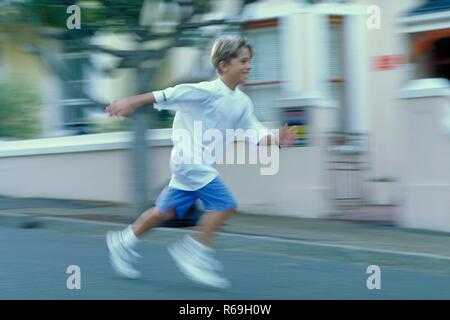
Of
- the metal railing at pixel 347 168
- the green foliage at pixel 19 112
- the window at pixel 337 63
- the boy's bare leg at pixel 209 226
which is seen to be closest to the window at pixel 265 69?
the window at pixel 337 63

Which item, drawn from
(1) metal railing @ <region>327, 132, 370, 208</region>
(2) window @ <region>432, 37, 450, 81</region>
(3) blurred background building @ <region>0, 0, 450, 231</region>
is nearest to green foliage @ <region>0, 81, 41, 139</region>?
(3) blurred background building @ <region>0, 0, 450, 231</region>

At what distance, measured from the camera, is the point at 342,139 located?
12.6m

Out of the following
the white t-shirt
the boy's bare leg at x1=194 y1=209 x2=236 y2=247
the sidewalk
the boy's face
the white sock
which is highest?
the boy's face

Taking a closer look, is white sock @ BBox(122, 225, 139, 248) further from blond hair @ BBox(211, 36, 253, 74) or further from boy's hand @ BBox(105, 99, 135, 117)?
blond hair @ BBox(211, 36, 253, 74)

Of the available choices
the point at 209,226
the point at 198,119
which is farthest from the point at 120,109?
the point at 209,226

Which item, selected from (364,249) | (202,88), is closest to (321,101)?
(364,249)

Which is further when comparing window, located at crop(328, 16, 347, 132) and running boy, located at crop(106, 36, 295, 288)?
window, located at crop(328, 16, 347, 132)

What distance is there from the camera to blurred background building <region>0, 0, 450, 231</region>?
1092 centimetres

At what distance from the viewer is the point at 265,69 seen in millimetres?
13875

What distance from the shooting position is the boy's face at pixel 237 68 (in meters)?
7.08

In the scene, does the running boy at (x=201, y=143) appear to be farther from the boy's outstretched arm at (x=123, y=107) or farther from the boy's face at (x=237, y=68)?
the boy's outstretched arm at (x=123, y=107)

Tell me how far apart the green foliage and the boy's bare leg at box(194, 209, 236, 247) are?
28.9 feet
